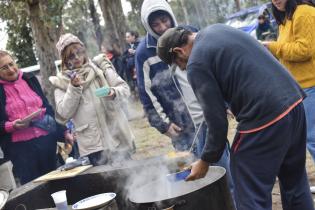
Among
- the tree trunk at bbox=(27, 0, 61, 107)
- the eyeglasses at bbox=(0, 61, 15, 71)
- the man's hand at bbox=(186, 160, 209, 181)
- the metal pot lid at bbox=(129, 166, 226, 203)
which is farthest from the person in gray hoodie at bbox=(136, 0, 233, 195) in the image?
the tree trunk at bbox=(27, 0, 61, 107)

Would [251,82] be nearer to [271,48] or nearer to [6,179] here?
[271,48]

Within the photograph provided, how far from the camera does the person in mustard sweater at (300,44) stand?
140 inches

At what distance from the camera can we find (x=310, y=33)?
11.7ft

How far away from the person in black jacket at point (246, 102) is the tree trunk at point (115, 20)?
43.4 feet

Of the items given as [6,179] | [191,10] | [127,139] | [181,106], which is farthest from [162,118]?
[191,10]

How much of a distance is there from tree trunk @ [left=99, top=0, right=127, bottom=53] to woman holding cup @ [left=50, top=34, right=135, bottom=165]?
11.6 m

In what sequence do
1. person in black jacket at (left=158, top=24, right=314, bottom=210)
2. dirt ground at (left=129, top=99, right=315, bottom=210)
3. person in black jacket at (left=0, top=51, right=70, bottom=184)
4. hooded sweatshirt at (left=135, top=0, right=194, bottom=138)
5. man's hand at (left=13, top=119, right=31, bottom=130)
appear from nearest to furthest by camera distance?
person in black jacket at (left=158, top=24, right=314, bottom=210) → hooded sweatshirt at (left=135, top=0, right=194, bottom=138) → man's hand at (left=13, top=119, right=31, bottom=130) → person in black jacket at (left=0, top=51, right=70, bottom=184) → dirt ground at (left=129, top=99, right=315, bottom=210)

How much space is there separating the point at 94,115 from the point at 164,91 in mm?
710

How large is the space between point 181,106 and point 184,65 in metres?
1.07

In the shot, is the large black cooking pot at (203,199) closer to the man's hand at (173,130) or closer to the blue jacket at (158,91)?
the man's hand at (173,130)

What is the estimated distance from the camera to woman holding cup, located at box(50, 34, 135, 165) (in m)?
4.00

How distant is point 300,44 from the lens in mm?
3570

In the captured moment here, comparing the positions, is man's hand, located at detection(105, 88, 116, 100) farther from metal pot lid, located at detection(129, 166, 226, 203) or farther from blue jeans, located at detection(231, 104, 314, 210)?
blue jeans, located at detection(231, 104, 314, 210)

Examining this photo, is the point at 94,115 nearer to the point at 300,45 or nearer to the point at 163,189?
the point at 163,189
